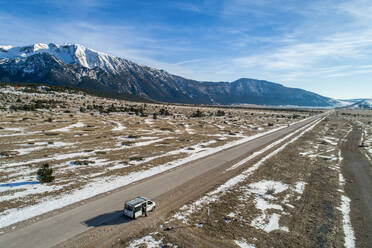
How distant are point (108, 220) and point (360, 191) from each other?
24.8 meters

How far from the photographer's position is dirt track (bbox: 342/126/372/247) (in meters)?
13.6

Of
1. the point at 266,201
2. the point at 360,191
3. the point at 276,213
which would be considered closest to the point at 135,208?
the point at 276,213

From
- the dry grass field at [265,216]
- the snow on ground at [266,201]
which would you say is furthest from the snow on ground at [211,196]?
the snow on ground at [266,201]

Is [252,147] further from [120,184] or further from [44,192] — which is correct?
[44,192]

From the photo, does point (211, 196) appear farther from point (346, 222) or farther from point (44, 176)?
point (44, 176)

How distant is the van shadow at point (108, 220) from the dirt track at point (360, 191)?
50.9 feet

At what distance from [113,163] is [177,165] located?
8.36 m

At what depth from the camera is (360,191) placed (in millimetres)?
20406

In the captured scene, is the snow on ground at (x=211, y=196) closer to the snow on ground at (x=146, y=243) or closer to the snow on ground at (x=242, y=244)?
the snow on ground at (x=146, y=243)

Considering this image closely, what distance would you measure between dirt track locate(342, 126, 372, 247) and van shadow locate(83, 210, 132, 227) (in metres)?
15.5

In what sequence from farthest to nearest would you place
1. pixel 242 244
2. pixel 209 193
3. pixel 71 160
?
1. pixel 71 160
2. pixel 209 193
3. pixel 242 244

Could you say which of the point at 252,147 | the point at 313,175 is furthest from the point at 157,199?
the point at 252,147

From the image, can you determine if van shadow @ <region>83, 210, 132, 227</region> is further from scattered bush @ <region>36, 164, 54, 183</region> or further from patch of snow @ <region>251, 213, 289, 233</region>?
patch of snow @ <region>251, 213, 289, 233</region>

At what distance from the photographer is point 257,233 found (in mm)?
12867
